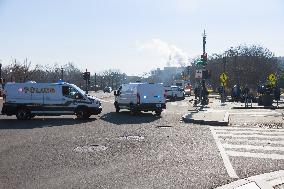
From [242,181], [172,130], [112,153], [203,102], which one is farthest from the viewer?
[203,102]

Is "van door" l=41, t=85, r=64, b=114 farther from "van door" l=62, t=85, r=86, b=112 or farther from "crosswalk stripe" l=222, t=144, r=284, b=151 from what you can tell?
"crosswalk stripe" l=222, t=144, r=284, b=151

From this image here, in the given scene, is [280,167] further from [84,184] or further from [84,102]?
[84,102]

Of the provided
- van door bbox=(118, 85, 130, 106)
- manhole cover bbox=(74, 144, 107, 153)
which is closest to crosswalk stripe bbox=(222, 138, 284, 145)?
manhole cover bbox=(74, 144, 107, 153)

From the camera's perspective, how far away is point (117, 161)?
964cm

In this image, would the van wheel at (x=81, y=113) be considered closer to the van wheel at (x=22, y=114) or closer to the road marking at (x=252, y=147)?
the van wheel at (x=22, y=114)

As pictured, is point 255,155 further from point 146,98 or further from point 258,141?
point 146,98

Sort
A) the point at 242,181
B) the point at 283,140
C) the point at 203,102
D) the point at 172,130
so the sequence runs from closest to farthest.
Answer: the point at 242,181 < the point at 283,140 < the point at 172,130 < the point at 203,102

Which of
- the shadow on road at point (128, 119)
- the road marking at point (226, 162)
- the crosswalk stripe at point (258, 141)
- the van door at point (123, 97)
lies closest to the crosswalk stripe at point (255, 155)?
the road marking at point (226, 162)

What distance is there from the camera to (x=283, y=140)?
13.2 metres

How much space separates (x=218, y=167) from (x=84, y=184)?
10.6 feet

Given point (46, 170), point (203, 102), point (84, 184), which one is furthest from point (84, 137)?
point (203, 102)

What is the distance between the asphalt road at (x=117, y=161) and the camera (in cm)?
765

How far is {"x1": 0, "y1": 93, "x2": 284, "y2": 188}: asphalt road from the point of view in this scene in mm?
7652

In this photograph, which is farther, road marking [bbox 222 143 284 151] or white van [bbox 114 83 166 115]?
white van [bbox 114 83 166 115]
